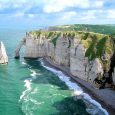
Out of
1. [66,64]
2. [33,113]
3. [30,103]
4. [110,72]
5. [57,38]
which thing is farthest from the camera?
[57,38]

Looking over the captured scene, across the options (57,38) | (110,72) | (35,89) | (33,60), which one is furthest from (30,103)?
(33,60)

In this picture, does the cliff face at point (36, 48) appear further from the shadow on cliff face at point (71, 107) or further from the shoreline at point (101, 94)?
the shadow on cliff face at point (71, 107)

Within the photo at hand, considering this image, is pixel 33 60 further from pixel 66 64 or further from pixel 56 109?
pixel 56 109

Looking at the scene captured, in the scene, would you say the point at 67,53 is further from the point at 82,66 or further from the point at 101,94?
the point at 101,94

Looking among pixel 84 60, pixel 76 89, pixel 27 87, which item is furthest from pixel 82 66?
pixel 27 87

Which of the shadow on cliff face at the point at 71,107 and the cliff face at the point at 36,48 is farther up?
the cliff face at the point at 36,48

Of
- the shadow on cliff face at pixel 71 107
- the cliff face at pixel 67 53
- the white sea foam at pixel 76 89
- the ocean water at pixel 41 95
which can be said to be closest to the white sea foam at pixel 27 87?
the ocean water at pixel 41 95

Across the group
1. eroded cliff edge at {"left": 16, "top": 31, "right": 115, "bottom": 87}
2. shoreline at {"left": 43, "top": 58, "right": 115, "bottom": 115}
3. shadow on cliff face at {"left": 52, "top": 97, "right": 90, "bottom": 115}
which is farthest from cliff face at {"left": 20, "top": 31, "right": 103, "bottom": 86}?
shadow on cliff face at {"left": 52, "top": 97, "right": 90, "bottom": 115}

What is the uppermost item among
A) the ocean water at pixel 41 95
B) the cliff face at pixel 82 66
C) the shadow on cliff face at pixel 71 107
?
the cliff face at pixel 82 66
